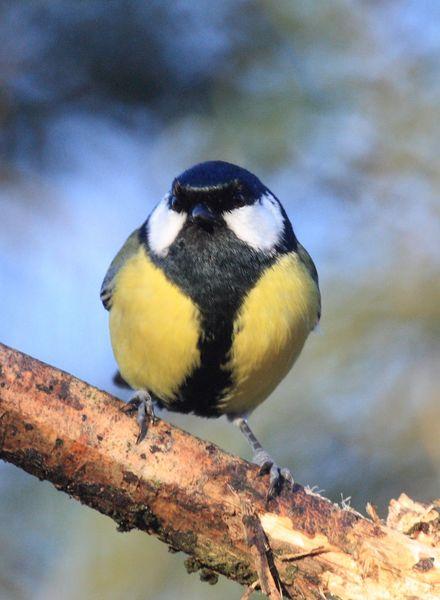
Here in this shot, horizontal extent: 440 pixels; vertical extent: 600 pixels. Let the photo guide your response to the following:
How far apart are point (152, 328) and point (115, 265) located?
483 millimetres

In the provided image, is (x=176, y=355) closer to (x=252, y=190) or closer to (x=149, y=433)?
(x=149, y=433)

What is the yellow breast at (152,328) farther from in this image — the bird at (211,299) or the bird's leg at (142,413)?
the bird's leg at (142,413)

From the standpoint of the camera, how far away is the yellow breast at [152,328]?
256 centimetres

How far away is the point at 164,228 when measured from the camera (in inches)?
108

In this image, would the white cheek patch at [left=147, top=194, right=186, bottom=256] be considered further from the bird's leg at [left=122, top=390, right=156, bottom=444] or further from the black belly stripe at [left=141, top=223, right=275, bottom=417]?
the bird's leg at [left=122, top=390, right=156, bottom=444]

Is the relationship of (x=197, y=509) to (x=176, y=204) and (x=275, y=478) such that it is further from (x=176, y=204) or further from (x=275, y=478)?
(x=176, y=204)

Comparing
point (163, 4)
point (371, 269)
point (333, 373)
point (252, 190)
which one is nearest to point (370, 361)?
point (333, 373)

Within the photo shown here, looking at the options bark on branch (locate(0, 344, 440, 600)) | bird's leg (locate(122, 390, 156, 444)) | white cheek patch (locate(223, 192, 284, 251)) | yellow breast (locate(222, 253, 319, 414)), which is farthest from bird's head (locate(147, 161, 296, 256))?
bark on branch (locate(0, 344, 440, 600))

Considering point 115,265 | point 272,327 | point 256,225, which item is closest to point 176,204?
point 256,225

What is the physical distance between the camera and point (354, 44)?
4430 mm

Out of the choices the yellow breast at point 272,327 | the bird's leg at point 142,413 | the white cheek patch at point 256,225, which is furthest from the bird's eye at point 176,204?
the bird's leg at point 142,413

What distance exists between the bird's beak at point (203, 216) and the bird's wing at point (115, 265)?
0.89ft

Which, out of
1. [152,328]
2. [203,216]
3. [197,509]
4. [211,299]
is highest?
[203,216]

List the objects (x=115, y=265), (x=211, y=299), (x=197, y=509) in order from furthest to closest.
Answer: (x=115, y=265)
(x=211, y=299)
(x=197, y=509)
